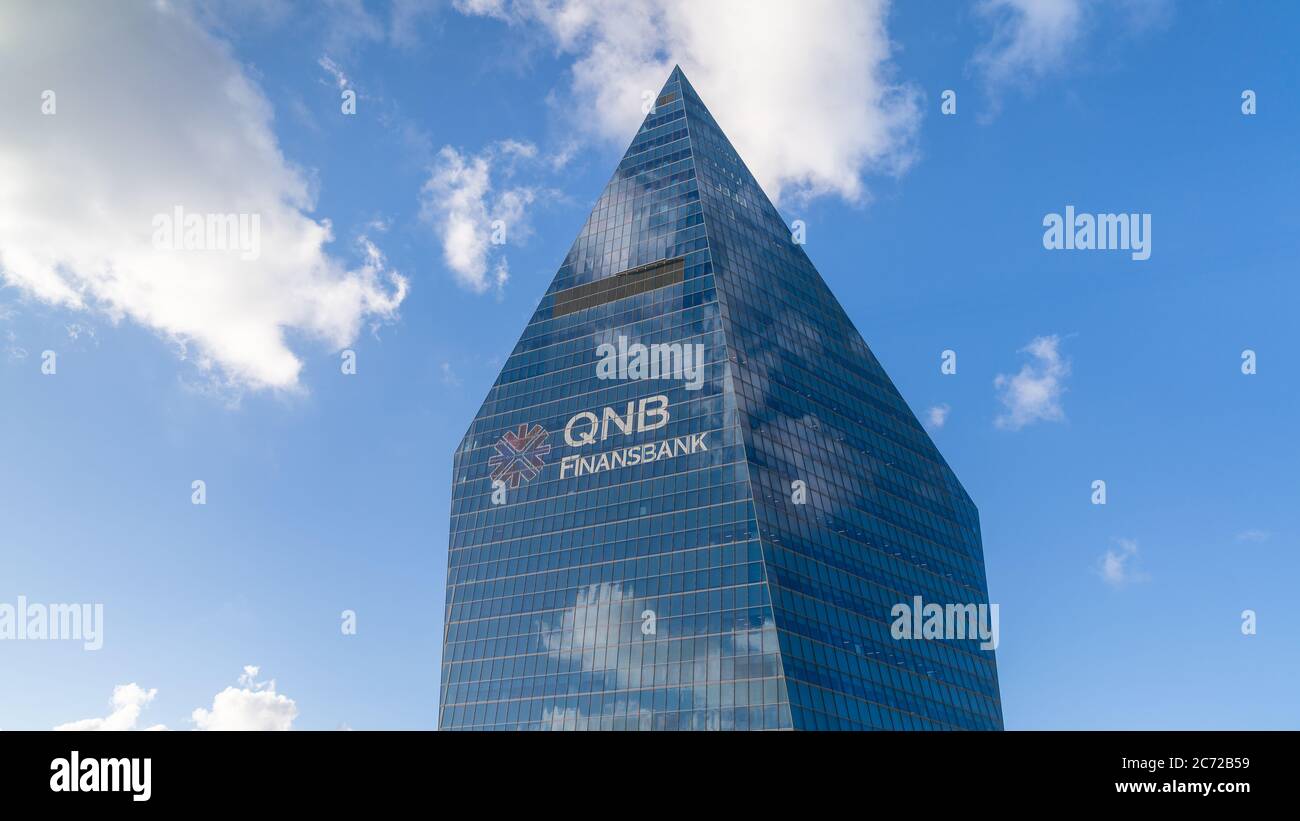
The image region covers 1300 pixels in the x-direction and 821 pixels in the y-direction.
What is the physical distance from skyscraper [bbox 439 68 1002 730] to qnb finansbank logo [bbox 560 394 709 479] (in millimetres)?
258

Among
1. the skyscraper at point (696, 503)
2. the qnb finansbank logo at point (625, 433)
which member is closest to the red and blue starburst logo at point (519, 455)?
the skyscraper at point (696, 503)

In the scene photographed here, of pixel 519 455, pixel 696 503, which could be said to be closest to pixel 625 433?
pixel 696 503

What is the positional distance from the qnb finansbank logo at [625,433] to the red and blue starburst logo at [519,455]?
3.70 meters

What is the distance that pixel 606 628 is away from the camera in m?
117

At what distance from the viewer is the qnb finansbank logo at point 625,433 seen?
405 ft

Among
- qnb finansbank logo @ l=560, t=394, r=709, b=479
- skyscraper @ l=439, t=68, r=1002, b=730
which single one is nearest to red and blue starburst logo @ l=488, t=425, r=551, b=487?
skyscraper @ l=439, t=68, r=1002, b=730

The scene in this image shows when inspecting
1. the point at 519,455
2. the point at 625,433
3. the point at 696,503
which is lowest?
the point at 696,503

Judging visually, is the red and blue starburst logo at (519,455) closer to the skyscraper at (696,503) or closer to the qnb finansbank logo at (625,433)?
the skyscraper at (696,503)

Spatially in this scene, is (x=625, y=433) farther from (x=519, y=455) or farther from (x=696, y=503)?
(x=519, y=455)

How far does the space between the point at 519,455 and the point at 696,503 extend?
28.5 meters

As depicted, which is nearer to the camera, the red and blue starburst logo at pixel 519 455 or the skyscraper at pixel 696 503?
the skyscraper at pixel 696 503

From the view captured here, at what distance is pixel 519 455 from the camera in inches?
5423
